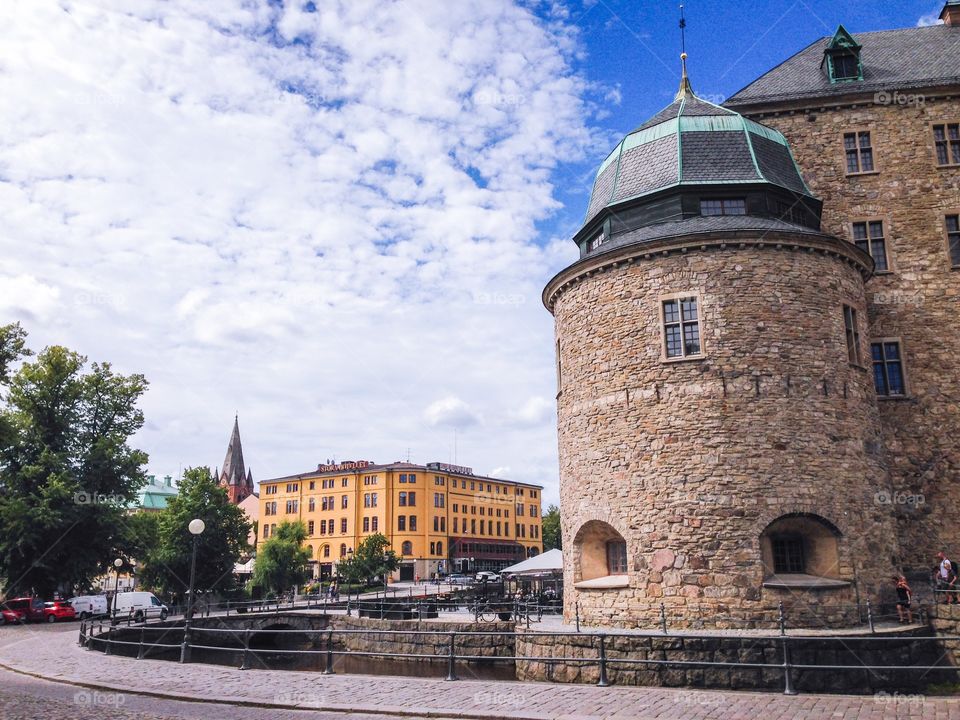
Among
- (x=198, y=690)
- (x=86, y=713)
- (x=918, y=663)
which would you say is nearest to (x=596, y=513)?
(x=918, y=663)

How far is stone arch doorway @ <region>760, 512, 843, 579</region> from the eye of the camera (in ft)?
60.3

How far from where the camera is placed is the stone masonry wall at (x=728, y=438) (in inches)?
717

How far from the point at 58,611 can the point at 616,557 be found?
86.5 ft

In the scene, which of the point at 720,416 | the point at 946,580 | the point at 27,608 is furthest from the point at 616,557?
the point at 27,608

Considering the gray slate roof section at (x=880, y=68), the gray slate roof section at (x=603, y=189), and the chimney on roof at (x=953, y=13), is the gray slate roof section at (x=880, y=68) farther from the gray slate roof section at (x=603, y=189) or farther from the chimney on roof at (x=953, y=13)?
the gray slate roof section at (x=603, y=189)

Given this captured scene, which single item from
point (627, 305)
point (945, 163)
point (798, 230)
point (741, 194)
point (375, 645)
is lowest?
Answer: point (375, 645)

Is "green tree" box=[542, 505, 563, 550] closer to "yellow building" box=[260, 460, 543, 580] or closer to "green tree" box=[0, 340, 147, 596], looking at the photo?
"yellow building" box=[260, 460, 543, 580]

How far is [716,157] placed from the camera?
72.1 ft

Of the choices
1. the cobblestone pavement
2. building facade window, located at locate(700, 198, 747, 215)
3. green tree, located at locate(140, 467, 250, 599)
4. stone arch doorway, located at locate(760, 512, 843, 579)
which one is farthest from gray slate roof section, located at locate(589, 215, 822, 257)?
green tree, located at locate(140, 467, 250, 599)

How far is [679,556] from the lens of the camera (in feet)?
60.2

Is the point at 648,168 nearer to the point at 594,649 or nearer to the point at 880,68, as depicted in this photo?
the point at 880,68

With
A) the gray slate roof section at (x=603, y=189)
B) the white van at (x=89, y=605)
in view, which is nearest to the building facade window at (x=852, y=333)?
the gray slate roof section at (x=603, y=189)

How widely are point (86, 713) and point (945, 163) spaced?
90.8 feet

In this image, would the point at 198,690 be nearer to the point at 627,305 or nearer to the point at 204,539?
the point at 627,305
